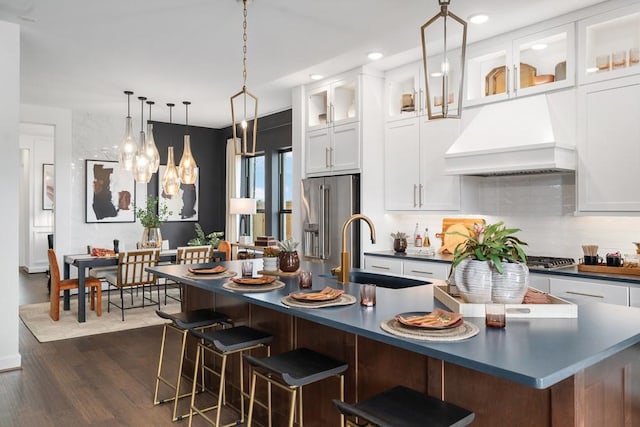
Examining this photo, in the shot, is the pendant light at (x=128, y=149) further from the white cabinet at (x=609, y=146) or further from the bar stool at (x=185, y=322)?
the white cabinet at (x=609, y=146)

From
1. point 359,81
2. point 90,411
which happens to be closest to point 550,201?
point 359,81

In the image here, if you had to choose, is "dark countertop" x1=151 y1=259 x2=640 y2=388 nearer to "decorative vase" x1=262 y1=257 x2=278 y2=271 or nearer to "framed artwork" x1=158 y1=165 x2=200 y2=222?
Answer: "decorative vase" x1=262 y1=257 x2=278 y2=271

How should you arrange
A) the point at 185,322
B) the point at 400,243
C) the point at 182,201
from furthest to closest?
the point at 182,201, the point at 400,243, the point at 185,322

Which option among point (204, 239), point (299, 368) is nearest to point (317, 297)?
point (299, 368)

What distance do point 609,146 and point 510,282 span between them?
2248mm

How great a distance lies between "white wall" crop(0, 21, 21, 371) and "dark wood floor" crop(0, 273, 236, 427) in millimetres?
286

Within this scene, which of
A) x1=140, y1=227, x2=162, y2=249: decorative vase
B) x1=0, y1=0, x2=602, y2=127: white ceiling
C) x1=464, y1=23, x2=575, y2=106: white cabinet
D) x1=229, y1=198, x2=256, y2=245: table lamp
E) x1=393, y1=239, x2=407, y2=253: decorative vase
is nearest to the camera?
x1=0, y1=0, x2=602, y2=127: white ceiling

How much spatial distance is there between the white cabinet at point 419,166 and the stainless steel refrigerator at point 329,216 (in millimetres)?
426

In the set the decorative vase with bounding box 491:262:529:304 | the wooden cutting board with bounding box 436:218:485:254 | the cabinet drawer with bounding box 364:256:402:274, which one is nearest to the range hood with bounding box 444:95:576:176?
the wooden cutting board with bounding box 436:218:485:254

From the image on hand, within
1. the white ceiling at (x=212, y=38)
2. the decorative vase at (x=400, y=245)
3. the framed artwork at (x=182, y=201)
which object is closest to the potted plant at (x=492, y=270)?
the white ceiling at (x=212, y=38)

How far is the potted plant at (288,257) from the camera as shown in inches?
128

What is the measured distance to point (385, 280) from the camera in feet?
11.1

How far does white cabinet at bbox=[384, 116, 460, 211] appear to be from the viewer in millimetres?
4633

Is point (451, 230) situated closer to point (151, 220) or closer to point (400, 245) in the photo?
point (400, 245)
